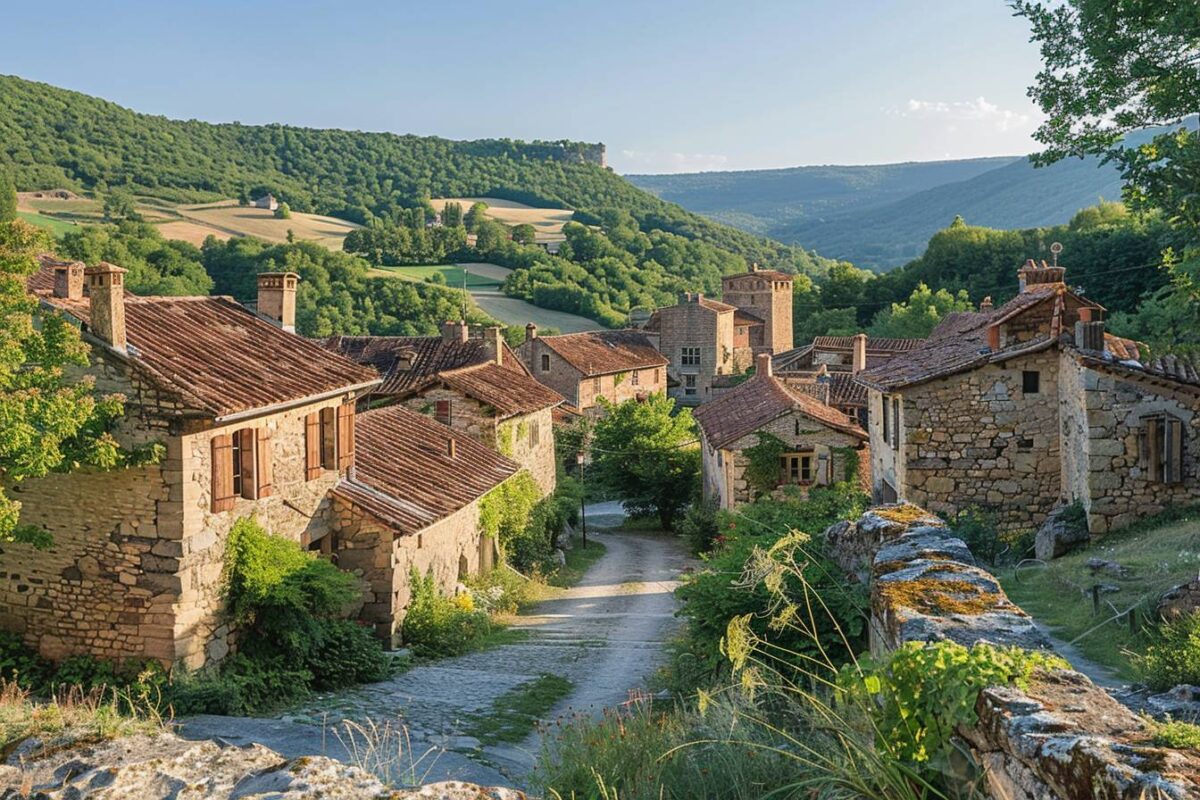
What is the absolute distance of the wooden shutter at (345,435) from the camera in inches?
696

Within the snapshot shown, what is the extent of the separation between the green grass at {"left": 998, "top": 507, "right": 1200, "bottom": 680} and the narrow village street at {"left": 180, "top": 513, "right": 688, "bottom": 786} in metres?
5.13

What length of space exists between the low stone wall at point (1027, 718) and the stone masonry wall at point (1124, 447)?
1180cm

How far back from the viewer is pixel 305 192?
131m

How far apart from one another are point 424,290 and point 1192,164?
241ft

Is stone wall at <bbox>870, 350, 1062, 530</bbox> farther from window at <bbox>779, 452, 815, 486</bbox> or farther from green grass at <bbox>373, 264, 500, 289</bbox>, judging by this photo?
green grass at <bbox>373, 264, 500, 289</bbox>

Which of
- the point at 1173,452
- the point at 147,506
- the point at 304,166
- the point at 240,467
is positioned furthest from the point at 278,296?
the point at 304,166

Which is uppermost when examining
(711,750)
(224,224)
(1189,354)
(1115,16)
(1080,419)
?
(224,224)

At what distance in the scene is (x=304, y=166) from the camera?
14438cm

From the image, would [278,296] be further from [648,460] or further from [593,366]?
[593,366]

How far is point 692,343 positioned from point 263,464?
58.0 metres

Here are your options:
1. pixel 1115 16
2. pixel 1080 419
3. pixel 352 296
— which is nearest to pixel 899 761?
pixel 1115 16

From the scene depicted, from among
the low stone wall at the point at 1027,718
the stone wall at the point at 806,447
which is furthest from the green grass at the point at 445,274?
the low stone wall at the point at 1027,718

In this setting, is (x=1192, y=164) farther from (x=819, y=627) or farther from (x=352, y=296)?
(x=352, y=296)

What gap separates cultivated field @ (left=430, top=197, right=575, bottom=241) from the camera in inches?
5085
